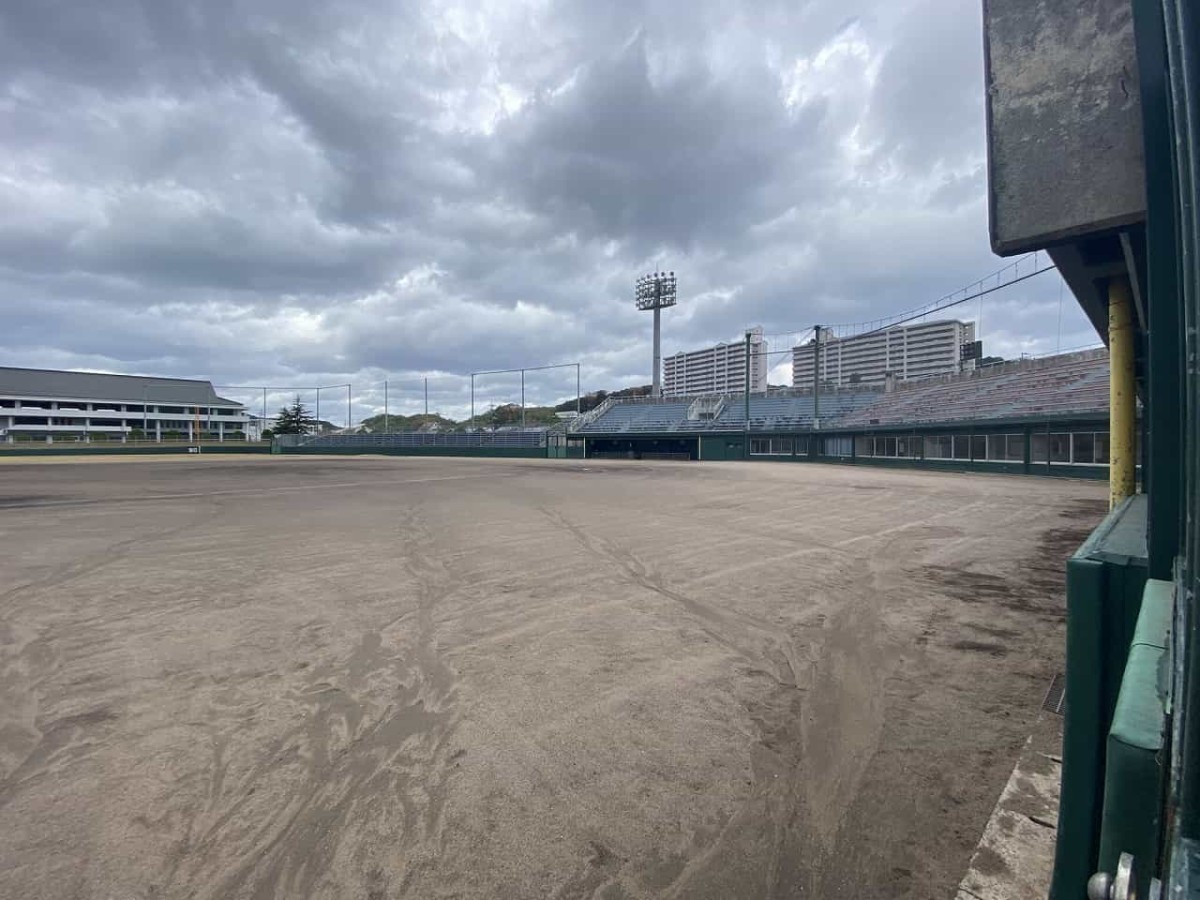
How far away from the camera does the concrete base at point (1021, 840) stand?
240 cm

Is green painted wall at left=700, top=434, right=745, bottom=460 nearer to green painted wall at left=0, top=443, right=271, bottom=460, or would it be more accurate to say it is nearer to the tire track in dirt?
the tire track in dirt

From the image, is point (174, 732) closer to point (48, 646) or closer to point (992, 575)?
point (48, 646)

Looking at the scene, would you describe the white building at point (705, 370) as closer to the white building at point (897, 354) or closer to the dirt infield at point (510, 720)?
the white building at point (897, 354)

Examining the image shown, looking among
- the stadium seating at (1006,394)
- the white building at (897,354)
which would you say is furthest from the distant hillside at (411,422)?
the stadium seating at (1006,394)

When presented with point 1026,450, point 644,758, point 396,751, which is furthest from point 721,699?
point 1026,450

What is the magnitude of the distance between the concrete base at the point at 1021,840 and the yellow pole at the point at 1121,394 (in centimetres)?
343

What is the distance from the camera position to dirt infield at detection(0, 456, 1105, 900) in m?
2.65

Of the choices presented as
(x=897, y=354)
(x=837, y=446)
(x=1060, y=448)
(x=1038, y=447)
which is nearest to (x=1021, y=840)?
(x=1060, y=448)

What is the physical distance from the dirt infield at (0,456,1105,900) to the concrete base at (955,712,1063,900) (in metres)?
0.10

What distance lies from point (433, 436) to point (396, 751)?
65381 mm

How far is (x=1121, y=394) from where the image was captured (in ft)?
18.6

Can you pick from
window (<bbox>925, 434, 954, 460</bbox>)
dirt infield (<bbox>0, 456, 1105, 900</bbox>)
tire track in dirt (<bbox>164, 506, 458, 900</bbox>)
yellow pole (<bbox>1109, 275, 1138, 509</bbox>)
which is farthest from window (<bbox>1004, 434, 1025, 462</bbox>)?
tire track in dirt (<bbox>164, 506, 458, 900</bbox>)

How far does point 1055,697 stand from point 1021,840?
2.01 meters

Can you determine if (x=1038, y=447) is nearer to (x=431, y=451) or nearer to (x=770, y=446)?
(x=770, y=446)
